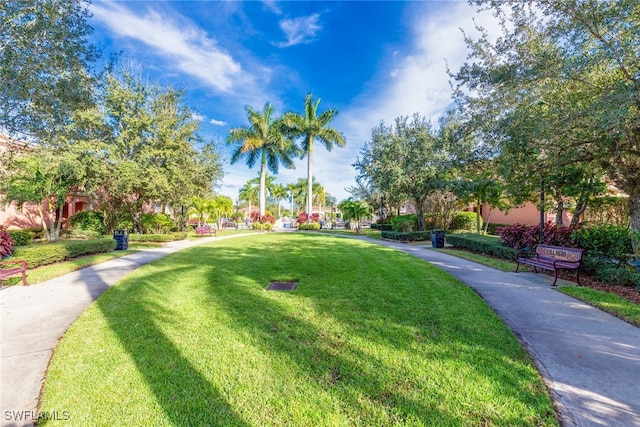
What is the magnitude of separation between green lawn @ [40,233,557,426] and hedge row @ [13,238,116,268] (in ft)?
14.3

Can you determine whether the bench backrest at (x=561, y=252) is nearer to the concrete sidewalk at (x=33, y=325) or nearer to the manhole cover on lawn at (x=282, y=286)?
the manhole cover on lawn at (x=282, y=286)

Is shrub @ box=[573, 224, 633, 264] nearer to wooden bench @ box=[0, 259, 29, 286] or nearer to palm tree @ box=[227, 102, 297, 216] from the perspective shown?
wooden bench @ box=[0, 259, 29, 286]

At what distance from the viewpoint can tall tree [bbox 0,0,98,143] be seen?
21.5 feet

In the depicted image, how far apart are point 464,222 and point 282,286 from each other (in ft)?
60.1

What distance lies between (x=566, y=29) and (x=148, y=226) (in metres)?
21.1

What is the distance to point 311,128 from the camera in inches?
1043

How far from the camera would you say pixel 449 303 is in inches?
187

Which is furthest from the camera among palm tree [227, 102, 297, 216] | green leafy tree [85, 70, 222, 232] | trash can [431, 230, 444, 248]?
palm tree [227, 102, 297, 216]

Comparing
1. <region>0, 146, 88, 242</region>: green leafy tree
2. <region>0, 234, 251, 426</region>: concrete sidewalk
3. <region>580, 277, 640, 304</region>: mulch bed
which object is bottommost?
<region>0, 234, 251, 426</region>: concrete sidewalk

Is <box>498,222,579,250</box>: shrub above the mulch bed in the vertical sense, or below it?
above

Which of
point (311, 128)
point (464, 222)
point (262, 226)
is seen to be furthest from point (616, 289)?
point (311, 128)

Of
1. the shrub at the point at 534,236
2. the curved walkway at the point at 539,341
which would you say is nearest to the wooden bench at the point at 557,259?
the curved walkway at the point at 539,341

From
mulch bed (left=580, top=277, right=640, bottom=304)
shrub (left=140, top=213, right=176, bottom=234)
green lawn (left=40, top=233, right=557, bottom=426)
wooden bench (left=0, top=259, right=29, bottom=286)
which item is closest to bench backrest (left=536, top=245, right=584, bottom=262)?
mulch bed (left=580, top=277, right=640, bottom=304)

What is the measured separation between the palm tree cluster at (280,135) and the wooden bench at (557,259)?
20.2 m
